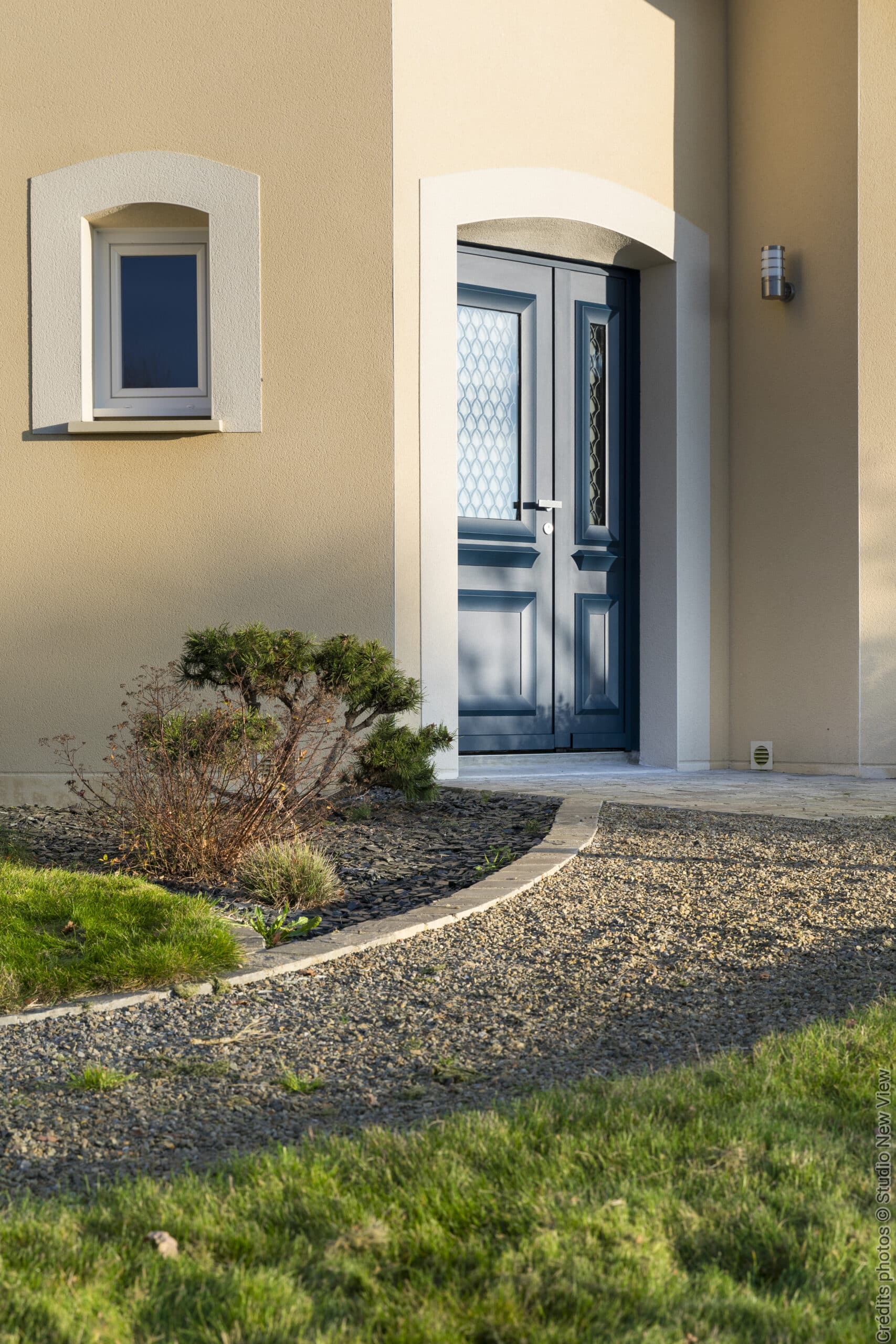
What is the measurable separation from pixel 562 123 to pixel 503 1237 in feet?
19.4

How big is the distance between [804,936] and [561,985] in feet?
2.49

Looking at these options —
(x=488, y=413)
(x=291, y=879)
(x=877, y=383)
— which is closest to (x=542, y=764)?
(x=488, y=413)

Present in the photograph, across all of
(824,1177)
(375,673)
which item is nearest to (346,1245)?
(824,1177)

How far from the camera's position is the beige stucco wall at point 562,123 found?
19.4 feet

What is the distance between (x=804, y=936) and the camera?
3.27 metres

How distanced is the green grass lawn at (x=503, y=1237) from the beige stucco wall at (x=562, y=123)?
4.13m

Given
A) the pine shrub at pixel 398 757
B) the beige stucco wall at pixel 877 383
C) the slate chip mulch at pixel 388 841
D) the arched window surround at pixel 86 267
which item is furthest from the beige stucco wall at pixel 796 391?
the arched window surround at pixel 86 267

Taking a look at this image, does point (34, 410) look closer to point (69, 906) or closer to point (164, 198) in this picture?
point (164, 198)

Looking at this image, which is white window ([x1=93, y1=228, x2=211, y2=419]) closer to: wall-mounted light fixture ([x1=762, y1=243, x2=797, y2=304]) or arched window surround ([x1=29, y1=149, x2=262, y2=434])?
arched window surround ([x1=29, y1=149, x2=262, y2=434])

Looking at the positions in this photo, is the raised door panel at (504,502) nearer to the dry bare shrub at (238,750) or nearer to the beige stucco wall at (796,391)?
the beige stucco wall at (796,391)

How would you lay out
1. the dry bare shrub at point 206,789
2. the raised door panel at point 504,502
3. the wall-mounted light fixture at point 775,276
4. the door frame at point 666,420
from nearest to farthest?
the dry bare shrub at point 206,789 → the door frame at point 666,420 → the raised door panel at point 504,502 → the wall-mounted light fixture at point 775,276

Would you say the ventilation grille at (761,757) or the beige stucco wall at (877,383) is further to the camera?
the ventilation grille at (761,757)

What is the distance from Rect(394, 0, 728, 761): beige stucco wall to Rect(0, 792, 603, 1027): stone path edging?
199cm

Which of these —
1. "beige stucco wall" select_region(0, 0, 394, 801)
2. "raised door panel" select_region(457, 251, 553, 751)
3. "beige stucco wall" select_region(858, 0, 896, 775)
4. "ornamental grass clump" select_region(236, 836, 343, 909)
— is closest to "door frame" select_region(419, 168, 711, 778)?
"raised door panel" select_region(457, 251, 553, 751)
